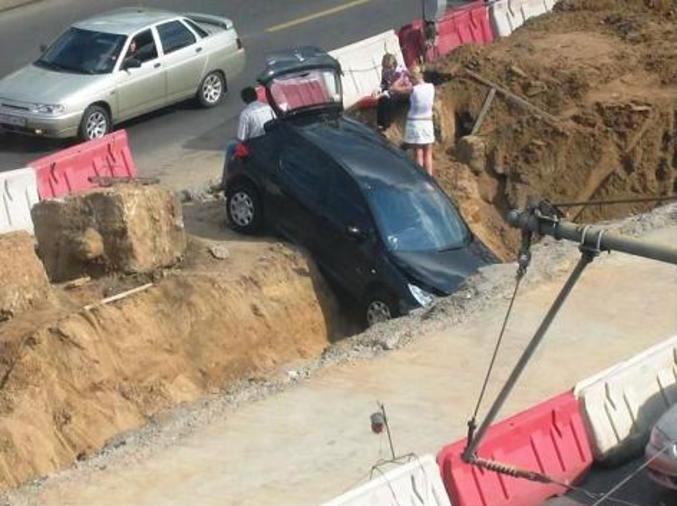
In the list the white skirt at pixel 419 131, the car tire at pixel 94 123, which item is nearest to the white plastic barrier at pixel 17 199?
the car tire at pixel 94 123

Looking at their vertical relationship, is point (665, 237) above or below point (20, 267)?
below

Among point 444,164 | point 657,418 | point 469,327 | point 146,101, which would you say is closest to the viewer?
point 657,418

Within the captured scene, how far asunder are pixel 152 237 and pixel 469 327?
3.58 metres

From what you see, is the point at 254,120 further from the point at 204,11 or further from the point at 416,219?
the point at 204,11

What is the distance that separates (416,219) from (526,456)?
18.1 ft

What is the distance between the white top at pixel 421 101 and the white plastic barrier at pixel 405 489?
890cm

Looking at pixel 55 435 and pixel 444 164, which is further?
pixel 444 164

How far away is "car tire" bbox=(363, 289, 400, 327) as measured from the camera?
1834 cm

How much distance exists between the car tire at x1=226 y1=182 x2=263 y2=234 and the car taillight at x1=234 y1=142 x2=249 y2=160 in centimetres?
32

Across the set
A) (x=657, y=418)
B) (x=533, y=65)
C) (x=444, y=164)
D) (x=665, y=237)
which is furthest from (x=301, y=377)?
(x=533, y=65)

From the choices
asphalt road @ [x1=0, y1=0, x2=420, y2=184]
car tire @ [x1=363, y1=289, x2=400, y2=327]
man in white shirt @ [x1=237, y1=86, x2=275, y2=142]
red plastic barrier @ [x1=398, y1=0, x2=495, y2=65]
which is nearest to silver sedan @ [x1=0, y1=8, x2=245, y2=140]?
asphalt road @ [x1=0, y1=0, x2=420, y2=184]

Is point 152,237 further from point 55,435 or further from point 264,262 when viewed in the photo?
point 55,435

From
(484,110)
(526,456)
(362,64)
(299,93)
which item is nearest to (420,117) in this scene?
(299,93)

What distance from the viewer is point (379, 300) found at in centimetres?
1853
